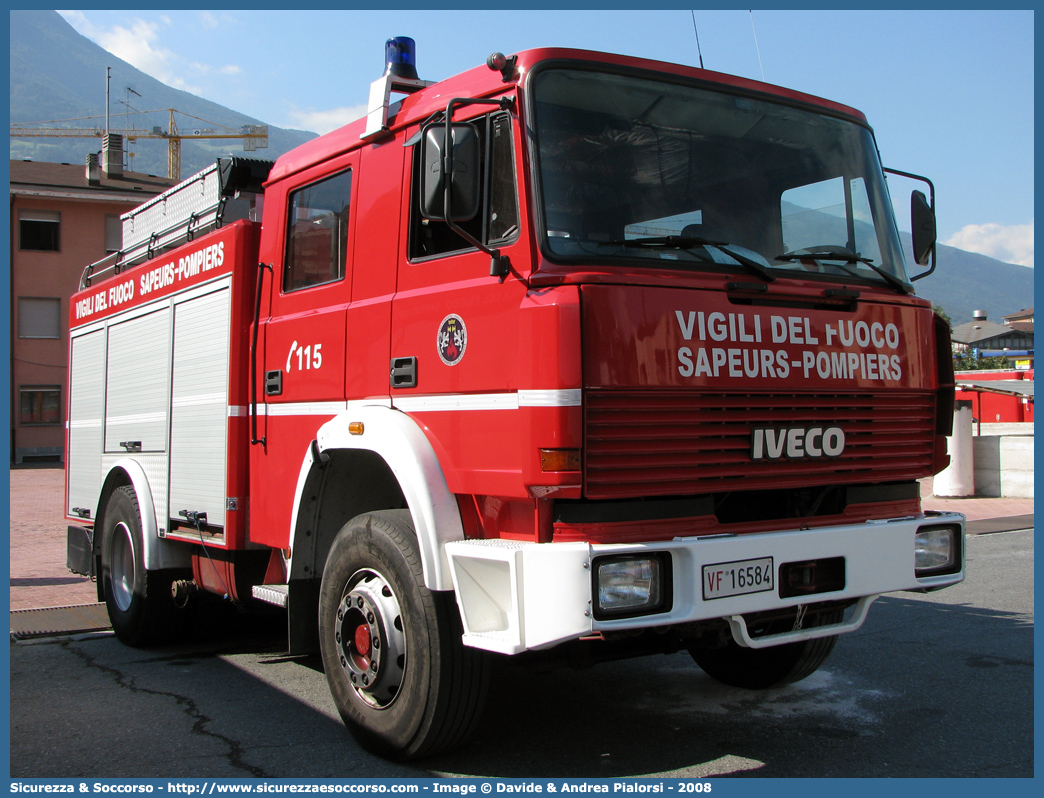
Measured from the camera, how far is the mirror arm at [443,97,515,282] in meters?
3.58

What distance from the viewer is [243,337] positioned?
541 cm

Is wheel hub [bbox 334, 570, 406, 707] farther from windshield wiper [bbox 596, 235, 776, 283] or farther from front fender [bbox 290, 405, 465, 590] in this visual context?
windshield wiper [bbox 596, 235, 776, 283]

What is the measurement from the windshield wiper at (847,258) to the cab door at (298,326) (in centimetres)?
210

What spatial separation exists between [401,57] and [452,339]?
69.4 inches

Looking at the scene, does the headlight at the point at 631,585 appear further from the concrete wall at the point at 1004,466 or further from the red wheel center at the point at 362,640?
the concrete wall at the point at 1004,466

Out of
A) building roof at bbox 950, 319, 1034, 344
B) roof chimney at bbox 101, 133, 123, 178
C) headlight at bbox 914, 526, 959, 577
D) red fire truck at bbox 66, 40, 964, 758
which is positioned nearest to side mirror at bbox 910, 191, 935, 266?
red fire truck at bbox 66, 40, 964, 758

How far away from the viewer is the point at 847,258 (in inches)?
168

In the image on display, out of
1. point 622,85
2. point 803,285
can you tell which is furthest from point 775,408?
point 622,85

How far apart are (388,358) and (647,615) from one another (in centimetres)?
165

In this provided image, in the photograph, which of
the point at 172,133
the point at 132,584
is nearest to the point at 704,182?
the point at 132,584

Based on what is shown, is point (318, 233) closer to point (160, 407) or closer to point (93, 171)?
point (160, 407)

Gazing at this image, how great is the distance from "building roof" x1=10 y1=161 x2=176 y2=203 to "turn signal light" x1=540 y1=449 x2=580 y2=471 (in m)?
33.7
